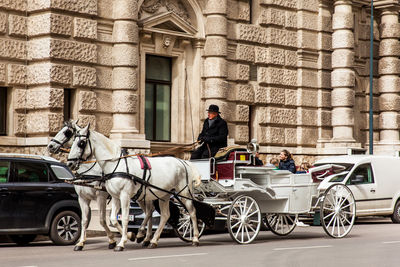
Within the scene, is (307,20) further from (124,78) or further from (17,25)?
(17,25)

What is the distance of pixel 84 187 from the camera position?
15.4 m

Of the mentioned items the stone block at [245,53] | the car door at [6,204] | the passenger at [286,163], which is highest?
the stone block at [245,53]

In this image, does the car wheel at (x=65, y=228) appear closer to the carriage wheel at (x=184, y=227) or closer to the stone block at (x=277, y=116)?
the carriage wheel at (x=184, y=227)

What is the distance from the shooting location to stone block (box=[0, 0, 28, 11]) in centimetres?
2372

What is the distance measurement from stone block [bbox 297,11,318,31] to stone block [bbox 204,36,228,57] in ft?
15.0

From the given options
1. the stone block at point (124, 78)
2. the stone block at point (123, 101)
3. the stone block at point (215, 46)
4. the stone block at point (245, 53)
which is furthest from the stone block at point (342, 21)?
the stone block at point (123, 101)

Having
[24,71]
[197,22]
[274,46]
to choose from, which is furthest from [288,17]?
[24,71]

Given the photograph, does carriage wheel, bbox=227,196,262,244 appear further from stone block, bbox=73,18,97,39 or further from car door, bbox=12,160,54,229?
stone block, bbox=73,18,97,39

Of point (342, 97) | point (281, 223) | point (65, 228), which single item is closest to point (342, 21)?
point (342, 97)

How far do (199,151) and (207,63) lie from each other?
11.6m

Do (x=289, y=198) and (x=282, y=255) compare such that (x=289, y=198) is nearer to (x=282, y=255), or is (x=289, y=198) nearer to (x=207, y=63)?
(x=282, y=255)

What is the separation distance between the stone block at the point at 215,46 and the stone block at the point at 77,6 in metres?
4.90

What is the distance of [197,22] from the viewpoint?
1126 inches

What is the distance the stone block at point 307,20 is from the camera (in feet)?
105
